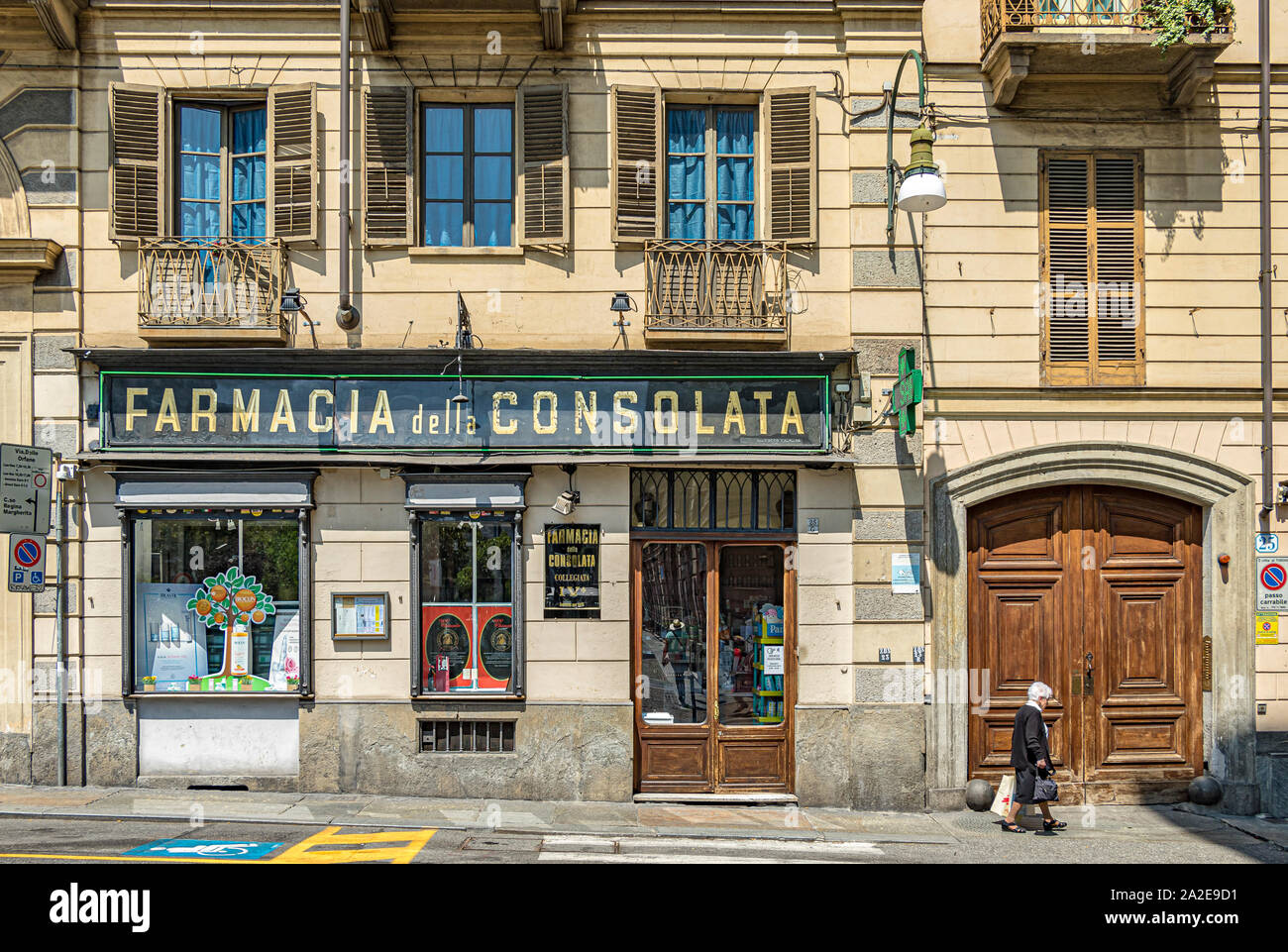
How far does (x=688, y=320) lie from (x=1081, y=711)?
6.76 metres

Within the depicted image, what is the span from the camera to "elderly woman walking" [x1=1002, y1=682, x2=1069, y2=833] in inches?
414

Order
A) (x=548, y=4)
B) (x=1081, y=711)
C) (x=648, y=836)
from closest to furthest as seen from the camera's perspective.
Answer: (x=648, y=836)
(x=548, y=4)
(x=1081, y=711)

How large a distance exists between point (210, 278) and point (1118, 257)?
11.0 m

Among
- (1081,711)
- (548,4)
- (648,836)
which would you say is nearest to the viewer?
(648,836)

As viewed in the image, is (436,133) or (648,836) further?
(436,133)

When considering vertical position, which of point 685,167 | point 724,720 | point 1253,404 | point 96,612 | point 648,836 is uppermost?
point 685,167

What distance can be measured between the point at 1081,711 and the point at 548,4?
414 inches

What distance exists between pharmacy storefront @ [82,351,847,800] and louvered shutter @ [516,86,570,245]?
5.30ft

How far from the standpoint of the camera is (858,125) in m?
11.7

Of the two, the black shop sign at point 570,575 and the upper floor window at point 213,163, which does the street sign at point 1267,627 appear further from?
the upper floor window at point 213,163

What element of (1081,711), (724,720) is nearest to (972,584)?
(1081,711)

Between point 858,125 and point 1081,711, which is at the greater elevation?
point 858,125

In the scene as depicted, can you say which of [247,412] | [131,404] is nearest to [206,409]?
[247,412]

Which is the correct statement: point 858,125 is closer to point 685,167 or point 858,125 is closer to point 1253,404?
point 685,167
